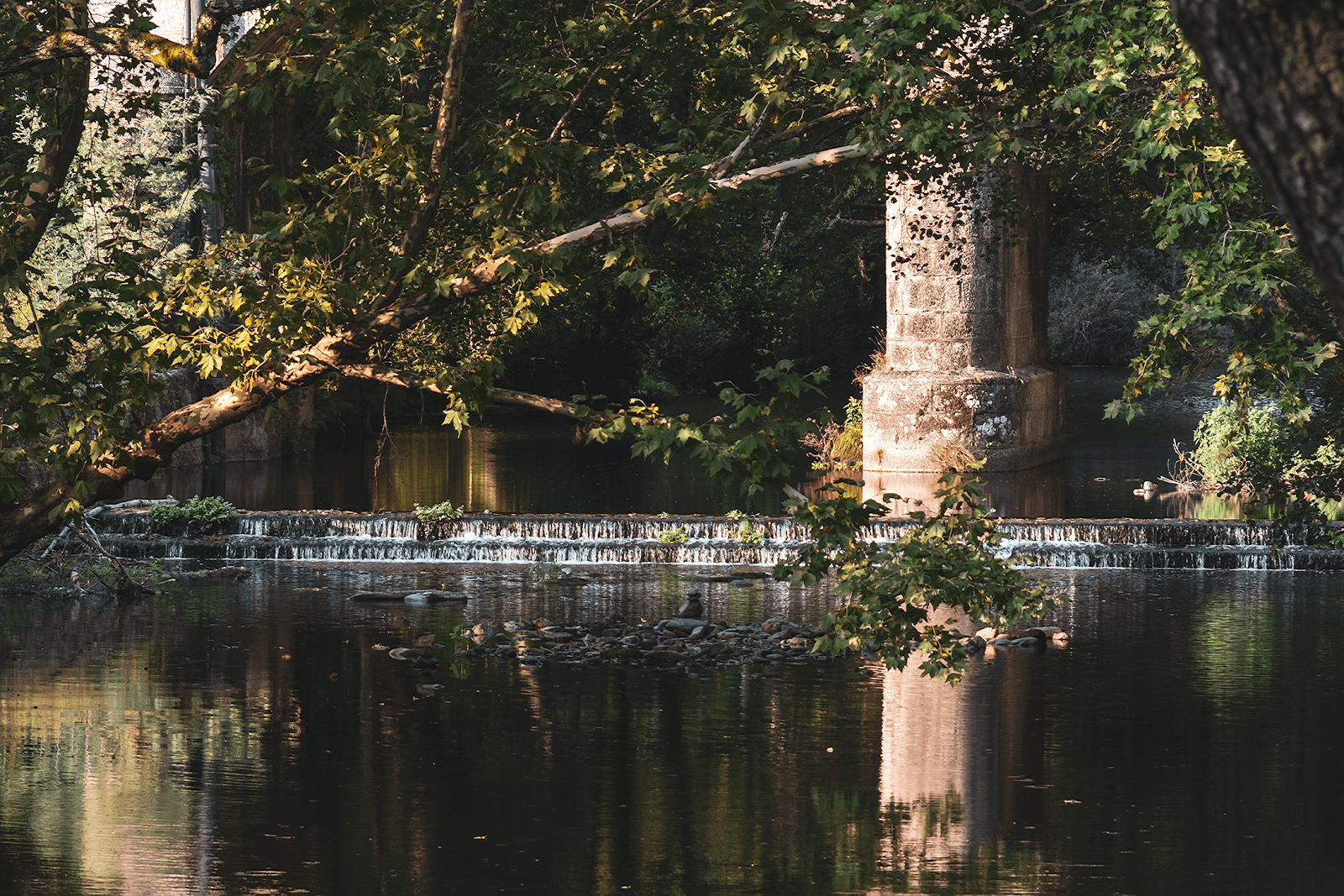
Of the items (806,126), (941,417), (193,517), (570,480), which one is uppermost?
(806,126)

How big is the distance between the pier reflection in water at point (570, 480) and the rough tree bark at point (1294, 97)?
19558 mm

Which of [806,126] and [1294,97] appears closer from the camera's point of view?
[1294,97]

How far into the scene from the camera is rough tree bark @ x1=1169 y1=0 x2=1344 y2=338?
114 inches

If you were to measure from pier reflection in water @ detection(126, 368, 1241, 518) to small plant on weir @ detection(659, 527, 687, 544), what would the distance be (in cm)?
272

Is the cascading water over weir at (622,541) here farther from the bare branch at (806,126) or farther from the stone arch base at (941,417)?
the bare branch at (806,126)

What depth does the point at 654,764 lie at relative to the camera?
13109 mm

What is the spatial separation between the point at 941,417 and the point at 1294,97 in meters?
26.4

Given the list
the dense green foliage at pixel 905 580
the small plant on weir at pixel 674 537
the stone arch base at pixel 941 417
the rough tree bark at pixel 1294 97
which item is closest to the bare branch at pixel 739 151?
the dense green foliage at pixel 905 580

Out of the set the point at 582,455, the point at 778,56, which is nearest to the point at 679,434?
the point at 778,56

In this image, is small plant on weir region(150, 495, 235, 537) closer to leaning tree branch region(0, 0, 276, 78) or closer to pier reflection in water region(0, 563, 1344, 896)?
pier reflection in water region(0, 563, 1344, 896)

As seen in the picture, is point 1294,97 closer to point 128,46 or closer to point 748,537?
point 128,46

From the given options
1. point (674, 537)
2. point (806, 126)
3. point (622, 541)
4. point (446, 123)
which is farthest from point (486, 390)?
point (622, 541)

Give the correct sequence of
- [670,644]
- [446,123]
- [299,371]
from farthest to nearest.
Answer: [670,644], [299,371], [446,123]

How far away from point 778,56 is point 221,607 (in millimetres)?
12719
